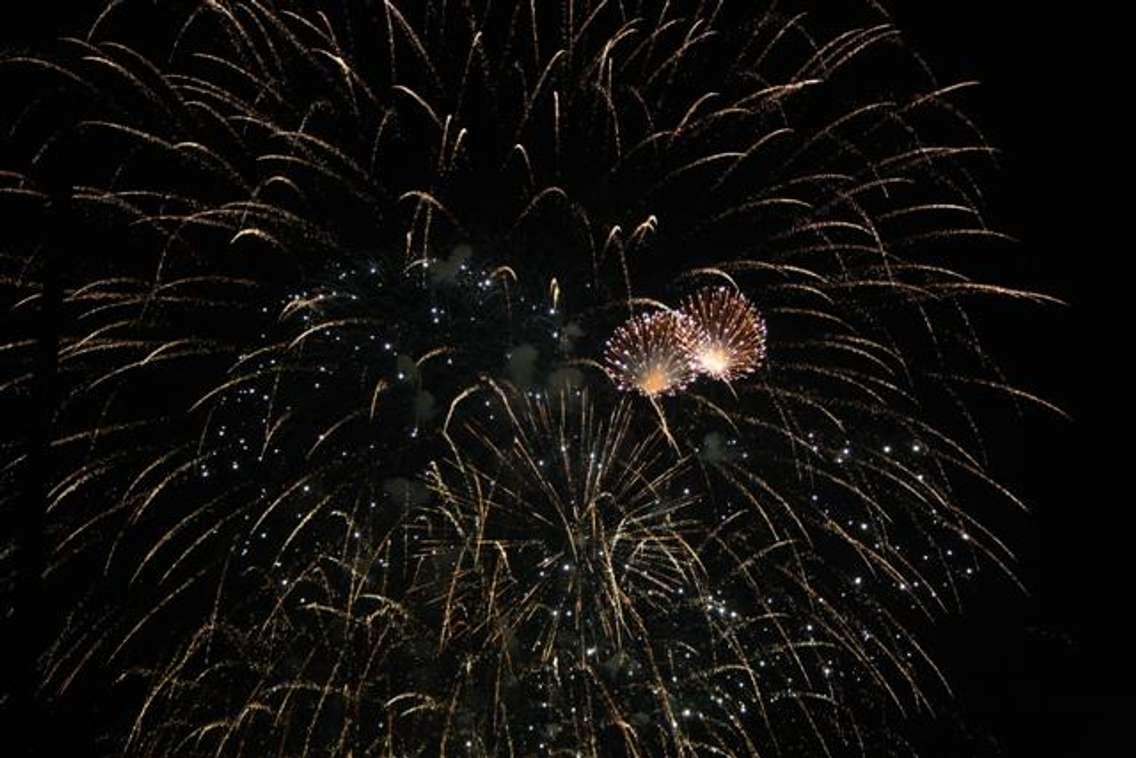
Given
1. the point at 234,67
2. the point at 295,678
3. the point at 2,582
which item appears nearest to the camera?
the point at 234,67

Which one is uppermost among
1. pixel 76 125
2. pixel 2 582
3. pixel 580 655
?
pixel 2 582

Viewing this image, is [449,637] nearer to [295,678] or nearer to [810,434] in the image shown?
[295,678]

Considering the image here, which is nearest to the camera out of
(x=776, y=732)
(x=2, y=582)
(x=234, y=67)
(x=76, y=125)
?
(x=76, y=125)

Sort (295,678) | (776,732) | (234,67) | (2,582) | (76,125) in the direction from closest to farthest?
(76,125) < (234,67) < (2,582) < (295,678) < (776,732)

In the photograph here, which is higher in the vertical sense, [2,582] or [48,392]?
[2,582]

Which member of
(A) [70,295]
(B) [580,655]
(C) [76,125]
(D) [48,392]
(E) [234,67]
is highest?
A: (E) [234,67]

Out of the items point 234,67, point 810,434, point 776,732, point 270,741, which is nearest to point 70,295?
point 234,67

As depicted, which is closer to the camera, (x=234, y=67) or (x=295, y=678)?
(x=234, y=67)

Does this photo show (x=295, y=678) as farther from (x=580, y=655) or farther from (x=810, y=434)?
(x=810, y=434)

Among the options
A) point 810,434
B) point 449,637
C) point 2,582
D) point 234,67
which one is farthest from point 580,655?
point 234,67
